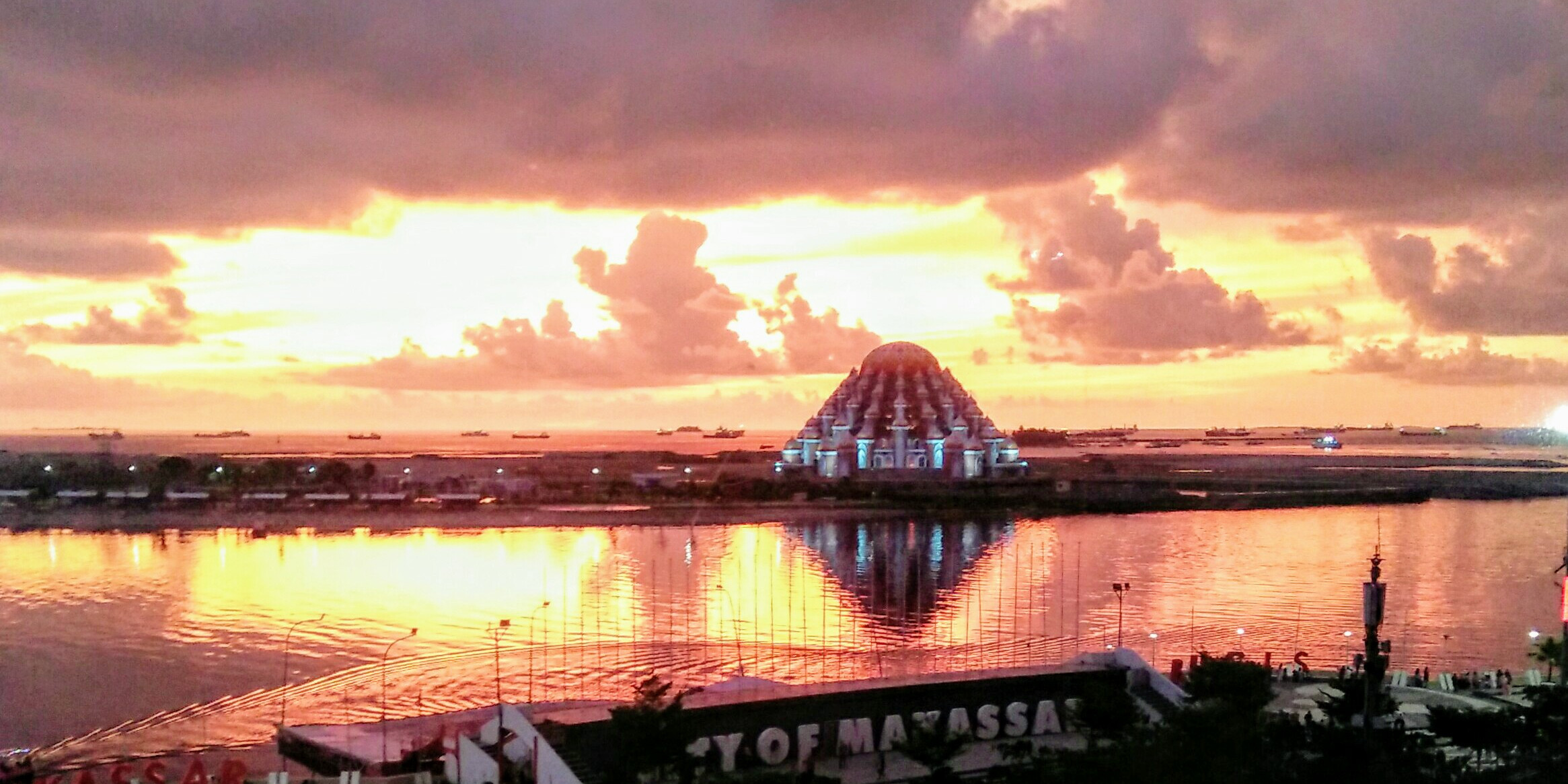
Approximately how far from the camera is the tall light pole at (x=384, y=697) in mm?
17891

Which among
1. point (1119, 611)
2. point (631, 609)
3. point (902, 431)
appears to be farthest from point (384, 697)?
point (902, 431)

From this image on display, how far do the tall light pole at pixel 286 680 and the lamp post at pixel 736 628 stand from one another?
7744 mm

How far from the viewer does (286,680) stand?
24.5 metres

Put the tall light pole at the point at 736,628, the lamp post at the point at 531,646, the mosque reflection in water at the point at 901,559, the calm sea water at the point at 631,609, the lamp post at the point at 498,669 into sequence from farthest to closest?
the mosque reflection in water at the point at 901,559, the tall light pole at the point at 736,628, the calm sea water at the point at 631,609, the lamp post at the point at 531,646, the lamp post at the point at 498,669

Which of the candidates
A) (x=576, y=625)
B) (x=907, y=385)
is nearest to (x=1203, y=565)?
(x=576, y=625)

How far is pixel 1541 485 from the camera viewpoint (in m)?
80.4

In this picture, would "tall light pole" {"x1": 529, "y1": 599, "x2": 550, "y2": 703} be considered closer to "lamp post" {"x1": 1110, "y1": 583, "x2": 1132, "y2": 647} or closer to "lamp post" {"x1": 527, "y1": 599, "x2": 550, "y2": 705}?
"lamp post" {"x1": 527, "y1": 599, "x2": 550, "y2": 705}

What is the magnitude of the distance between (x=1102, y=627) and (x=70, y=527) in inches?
1865

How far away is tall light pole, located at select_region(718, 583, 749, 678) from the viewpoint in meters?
24.6

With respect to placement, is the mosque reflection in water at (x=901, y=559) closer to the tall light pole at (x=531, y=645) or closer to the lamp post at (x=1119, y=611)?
the lamp post at (x=1119, y=611)

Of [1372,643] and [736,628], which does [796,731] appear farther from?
[736,628]

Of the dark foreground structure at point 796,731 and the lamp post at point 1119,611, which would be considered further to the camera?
the lamp post at point 1119,611

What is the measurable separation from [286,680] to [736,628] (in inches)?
384

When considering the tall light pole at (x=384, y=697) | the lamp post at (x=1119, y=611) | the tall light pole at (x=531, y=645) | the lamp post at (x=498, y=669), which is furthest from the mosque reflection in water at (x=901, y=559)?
the tall light pole at (x=384, y=697)
